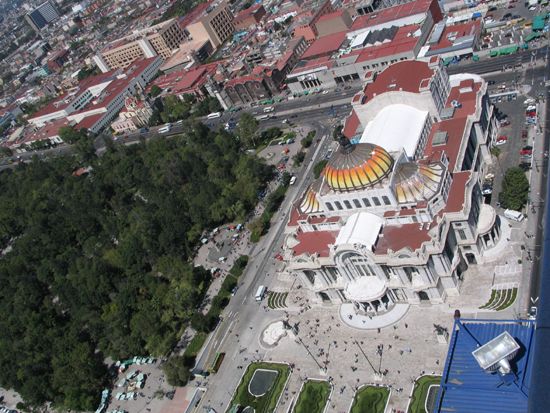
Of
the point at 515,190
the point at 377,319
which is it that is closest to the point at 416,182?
the point at 515,190

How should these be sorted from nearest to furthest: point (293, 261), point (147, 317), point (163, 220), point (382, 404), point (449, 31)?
point (382, 404)
point (293, 261)
point (147, 317)
point (163, 220)
point (449, 31)

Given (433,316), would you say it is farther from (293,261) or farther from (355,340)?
A: (293,261)

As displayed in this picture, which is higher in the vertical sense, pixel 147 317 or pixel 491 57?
pixel 147 317

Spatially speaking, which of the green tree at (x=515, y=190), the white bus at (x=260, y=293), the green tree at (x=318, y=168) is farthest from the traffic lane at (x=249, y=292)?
the green tree at (x=515, y=190)

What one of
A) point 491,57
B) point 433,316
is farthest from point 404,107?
point 491,57

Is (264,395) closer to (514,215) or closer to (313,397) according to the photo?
(313,397)

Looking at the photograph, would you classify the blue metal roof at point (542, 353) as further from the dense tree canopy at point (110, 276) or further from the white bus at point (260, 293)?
the dense tree canopy at point (110, 276)
